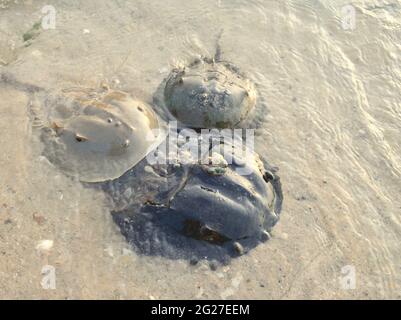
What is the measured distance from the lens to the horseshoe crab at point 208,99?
14.3 feet

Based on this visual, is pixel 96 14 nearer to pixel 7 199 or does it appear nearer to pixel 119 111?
pixel 119 111

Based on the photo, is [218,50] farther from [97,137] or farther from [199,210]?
[199,210]

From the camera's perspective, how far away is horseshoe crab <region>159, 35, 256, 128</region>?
4.36m

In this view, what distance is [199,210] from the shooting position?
11.5 feet

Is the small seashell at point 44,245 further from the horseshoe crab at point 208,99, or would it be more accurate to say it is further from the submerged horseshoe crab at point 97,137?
the horseshoe crab at point 208,99

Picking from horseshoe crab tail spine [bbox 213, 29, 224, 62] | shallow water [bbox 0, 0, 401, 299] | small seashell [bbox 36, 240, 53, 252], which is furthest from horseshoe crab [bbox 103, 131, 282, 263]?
horseshoe crab tail spine [bbox 213, 29, 224, 62]

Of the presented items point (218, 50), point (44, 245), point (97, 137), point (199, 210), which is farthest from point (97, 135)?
point (218, 50)

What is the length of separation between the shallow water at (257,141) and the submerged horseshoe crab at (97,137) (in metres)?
0.17

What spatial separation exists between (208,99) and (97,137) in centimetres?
112

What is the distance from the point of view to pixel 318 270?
149 inches

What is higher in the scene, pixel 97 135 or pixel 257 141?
pixel 97 135

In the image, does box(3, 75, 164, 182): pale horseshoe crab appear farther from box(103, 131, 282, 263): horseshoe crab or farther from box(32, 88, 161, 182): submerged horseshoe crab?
box(103, 131, 282, 263): horseshoe crab

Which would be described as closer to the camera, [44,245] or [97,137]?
[44,245]

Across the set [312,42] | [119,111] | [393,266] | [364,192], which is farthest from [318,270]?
[312,42]
